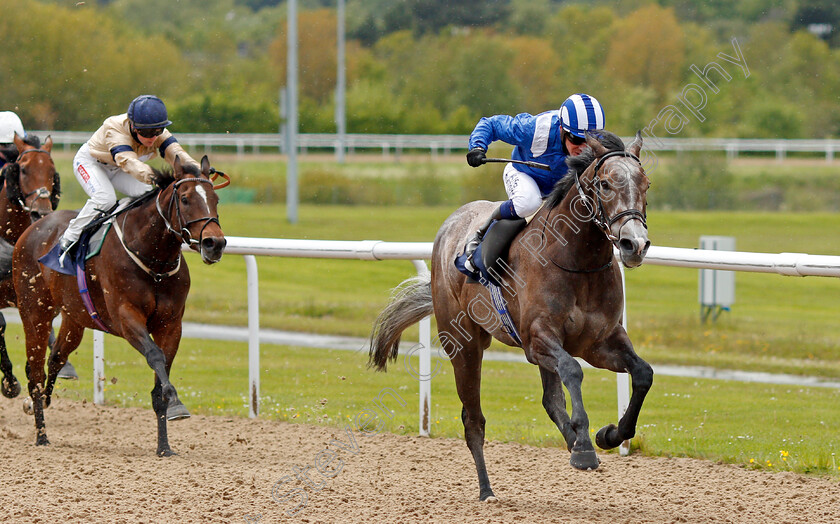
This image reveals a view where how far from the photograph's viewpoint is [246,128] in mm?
27594

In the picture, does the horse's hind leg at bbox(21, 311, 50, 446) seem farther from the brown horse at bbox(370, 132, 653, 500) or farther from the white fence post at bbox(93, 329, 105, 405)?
the brown horse at bbox(370, 132, 653, 500)

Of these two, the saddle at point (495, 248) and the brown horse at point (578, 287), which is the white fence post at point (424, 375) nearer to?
the brown horse at point (578, 287)

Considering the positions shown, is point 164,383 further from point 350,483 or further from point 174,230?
point 350,483

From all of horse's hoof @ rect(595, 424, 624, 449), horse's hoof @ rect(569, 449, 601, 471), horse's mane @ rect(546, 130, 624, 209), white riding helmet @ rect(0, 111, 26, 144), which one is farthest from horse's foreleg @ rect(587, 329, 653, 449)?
white riding helmet @ rect(0, 111, 26, 144)

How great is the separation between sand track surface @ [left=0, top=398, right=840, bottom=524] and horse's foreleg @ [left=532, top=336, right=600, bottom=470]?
478mm

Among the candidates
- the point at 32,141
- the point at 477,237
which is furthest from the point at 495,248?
the point at 32,141

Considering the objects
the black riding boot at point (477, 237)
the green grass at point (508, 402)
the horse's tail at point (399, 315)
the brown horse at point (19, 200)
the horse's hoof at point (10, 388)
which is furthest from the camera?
the brown horse at point (19, 200)

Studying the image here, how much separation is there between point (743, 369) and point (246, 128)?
20228mm

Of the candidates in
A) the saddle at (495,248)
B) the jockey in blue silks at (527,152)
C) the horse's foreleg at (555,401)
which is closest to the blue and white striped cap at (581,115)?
the jockey in blue silks at (527,152)

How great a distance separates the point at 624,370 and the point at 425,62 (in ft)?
72.1

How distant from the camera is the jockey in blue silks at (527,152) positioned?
15.4 ft

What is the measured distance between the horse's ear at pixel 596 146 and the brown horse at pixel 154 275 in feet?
6.95

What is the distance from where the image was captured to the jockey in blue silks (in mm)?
4691

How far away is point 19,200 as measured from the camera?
284 inches
